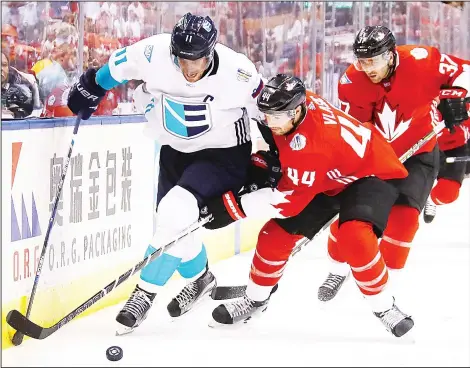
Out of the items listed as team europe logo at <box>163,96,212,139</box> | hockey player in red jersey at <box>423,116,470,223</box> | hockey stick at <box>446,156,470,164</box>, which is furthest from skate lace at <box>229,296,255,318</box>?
hockey player in red jersey at <box>423,116,470,223</box>

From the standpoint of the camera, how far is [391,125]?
3438 mm

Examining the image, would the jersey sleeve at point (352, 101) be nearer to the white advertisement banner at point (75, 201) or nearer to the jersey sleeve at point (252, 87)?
the jersey sleeve at point (252, 87)

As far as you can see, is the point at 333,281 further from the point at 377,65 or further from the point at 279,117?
the point at 279,117

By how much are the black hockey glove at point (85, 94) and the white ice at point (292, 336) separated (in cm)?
77

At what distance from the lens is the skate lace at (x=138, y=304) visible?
2.96m

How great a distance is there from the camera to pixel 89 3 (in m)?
3.47

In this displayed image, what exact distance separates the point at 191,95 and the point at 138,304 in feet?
2.36

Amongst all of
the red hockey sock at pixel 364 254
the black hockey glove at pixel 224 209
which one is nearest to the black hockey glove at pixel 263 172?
the black hockey glove at pixel 224 209

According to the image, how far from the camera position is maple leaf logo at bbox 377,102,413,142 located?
11.2 feet

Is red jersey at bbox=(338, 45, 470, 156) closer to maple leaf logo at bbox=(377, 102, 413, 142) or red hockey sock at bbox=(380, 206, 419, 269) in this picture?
maple leaf logo at bbox=(377, 102, 413, 142)

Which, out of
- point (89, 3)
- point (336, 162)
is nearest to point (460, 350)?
point (336, 162)

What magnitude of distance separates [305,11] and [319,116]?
9.14 ft

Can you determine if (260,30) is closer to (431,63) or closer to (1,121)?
(431,63)

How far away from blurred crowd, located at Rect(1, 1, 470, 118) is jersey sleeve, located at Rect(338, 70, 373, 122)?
90cm
